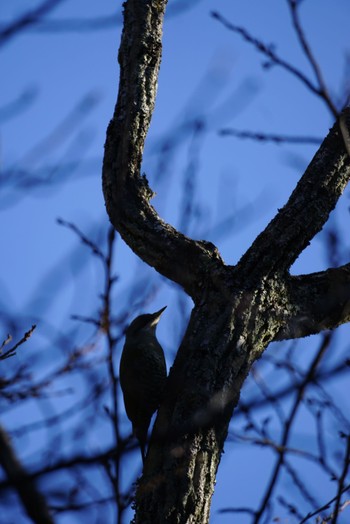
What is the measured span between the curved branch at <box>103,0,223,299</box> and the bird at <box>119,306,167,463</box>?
2.63ft

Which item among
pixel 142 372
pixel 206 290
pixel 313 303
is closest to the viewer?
pixel 206 290

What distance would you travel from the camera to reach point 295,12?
1.62m

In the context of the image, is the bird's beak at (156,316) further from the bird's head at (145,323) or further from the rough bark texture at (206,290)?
the rough bark texture at (206,290)

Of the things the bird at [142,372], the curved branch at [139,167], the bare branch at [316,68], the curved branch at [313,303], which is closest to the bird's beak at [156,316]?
the bird at [142,372]

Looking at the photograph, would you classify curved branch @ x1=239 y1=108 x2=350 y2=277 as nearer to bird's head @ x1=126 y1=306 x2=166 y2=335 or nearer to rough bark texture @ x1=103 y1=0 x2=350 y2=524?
rough bark texture @ x1=103 y1=0 x2=350 y2=524

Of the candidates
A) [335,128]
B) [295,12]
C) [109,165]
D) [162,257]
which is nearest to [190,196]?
[162,257]

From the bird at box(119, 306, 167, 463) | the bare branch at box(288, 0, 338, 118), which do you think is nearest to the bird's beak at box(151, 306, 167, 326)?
the bird at box(119, 306, 167, 463)

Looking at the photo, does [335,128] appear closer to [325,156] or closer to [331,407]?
[325,156]

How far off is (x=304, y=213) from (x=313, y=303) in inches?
17.1

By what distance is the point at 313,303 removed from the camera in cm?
313

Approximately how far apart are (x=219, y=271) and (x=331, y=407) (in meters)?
0.78

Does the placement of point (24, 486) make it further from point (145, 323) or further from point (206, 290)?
point (145, 323)

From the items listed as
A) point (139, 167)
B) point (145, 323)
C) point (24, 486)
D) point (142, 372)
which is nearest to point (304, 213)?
point (139, 167)

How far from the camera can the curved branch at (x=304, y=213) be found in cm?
297
